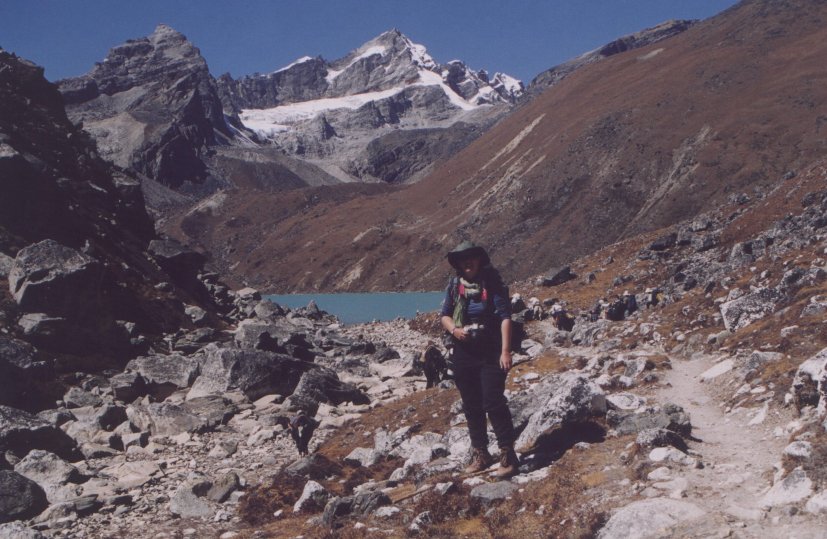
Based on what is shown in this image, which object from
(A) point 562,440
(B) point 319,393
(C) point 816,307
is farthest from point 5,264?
(C) point 816,307

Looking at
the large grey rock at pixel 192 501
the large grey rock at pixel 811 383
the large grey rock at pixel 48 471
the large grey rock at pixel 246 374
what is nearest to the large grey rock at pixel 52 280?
the large grey rock at pixel 246 374

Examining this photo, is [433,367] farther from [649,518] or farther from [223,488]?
[649,518]

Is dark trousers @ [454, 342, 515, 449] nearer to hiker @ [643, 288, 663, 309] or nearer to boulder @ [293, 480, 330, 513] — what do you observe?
boulder @ [293, 480, 330, 513]

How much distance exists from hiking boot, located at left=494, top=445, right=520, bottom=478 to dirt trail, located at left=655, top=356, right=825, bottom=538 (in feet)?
6.26

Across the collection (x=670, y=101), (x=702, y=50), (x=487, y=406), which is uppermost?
(x=702, y=50)

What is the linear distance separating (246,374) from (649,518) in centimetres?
1498

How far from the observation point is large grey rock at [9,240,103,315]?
19562 mm

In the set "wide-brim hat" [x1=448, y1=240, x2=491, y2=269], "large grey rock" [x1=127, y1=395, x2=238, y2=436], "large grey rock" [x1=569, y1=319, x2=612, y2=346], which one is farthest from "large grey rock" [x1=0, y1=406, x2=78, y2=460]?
"large grey rock" [x1=569, y1=319, x2=612, y2=346]

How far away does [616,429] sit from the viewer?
8.30 meters

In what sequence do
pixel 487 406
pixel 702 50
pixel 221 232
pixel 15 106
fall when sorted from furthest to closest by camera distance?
pixel 221 232 → pixel 702 50 → pixel 15 106 → pixel 487 406

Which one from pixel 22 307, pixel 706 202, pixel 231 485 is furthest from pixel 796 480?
pixel 706 202

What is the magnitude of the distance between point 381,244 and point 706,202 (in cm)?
5527

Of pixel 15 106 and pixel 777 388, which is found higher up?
pixel 15 106

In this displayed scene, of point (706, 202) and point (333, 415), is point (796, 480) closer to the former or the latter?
point (333, 415)
